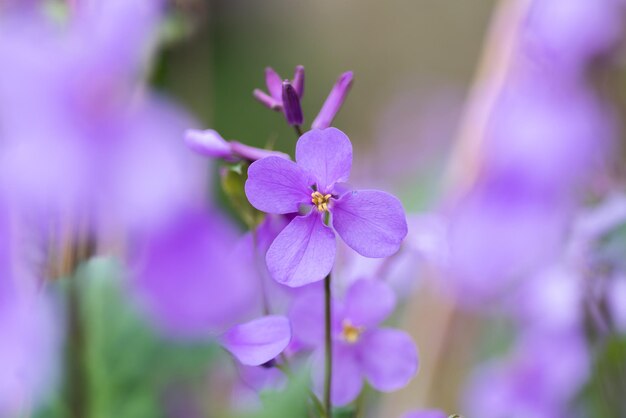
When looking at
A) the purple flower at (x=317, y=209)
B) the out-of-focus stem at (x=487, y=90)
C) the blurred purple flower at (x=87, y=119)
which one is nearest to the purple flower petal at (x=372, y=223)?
the purple flower at (x=317, y=209)

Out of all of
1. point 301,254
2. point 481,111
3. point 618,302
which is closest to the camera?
point 301,254

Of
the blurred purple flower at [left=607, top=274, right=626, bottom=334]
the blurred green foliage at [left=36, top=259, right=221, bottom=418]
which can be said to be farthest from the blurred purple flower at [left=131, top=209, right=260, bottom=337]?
the blurred purple flower at [left=607, top=274, right=626, bottom=334]

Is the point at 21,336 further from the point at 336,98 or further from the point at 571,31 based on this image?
the point at 571,31

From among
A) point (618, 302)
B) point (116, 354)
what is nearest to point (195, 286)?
point (116, 354)

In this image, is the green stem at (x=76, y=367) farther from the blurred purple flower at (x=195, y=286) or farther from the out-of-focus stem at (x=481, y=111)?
the out-of-focus stem at (x=481, y=111)

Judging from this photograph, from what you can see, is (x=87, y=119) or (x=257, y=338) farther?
(x=87, y=119)

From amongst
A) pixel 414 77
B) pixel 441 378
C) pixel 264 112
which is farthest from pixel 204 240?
pixel 414 77
